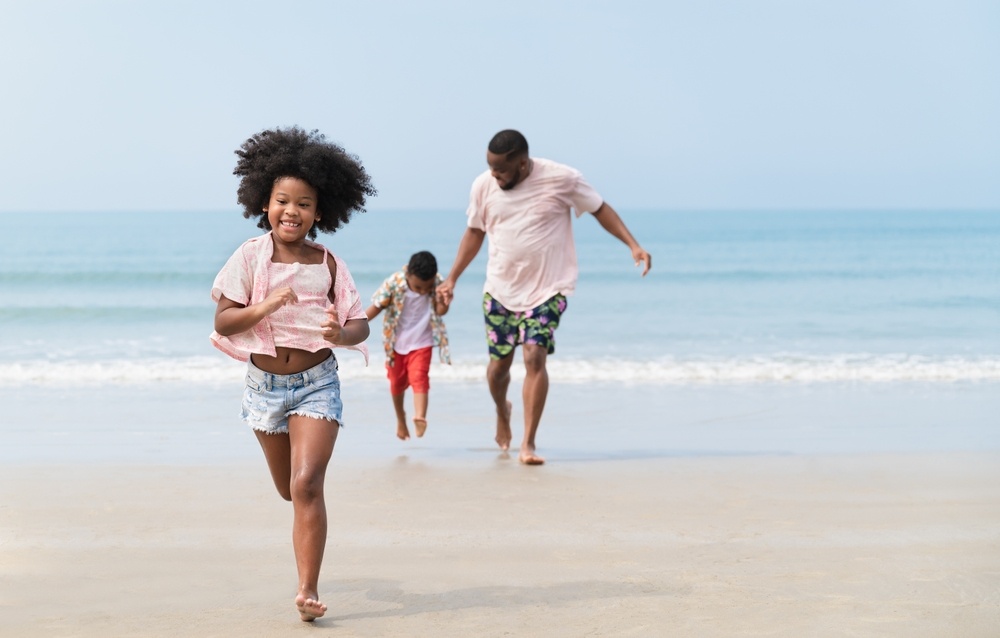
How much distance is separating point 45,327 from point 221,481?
47.6ft

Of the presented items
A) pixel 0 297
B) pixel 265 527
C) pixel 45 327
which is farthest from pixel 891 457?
pixel 0 297

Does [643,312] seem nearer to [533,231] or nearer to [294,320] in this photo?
[533,231]

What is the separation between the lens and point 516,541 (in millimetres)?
5379

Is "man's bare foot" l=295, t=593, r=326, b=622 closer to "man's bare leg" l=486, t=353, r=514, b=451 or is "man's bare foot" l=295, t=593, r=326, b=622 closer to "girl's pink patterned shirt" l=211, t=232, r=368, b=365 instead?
"girl's pink patterned shirt" l=211, t=232, r=368, b=365

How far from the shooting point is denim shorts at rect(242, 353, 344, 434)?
4281 millimetres

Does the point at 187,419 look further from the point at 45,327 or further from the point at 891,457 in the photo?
the point at 45,327

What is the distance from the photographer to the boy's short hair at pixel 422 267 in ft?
26.9

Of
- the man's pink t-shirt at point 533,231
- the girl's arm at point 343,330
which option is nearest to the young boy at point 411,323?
the man's pink t-shirt at point 533,231

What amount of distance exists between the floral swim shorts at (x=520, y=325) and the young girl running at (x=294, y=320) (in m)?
3.04

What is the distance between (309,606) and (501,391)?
392 centimetres

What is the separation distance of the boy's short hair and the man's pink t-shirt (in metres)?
0.66

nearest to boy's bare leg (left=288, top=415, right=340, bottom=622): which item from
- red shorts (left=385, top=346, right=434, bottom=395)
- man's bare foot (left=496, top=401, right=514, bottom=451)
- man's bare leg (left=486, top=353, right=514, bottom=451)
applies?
man's bare leg (left=486, top=353, right=514, bottom=451)

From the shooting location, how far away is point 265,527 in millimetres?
5656

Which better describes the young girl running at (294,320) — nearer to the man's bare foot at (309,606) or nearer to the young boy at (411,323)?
the man's bare foot at (309,606)
